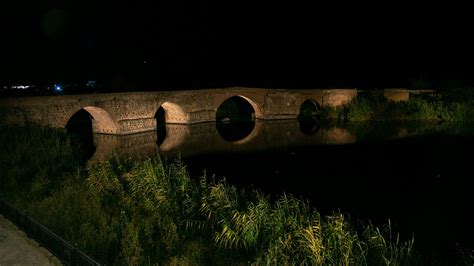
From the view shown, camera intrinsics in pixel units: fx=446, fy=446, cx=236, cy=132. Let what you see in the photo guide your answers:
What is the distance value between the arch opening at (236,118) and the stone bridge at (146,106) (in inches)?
29.1

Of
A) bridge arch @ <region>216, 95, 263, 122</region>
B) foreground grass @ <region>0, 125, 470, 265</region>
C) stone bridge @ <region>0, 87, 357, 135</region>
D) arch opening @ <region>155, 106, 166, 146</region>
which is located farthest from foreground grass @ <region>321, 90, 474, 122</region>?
foreground grass @ <region>0, 125, 470, 265</region>

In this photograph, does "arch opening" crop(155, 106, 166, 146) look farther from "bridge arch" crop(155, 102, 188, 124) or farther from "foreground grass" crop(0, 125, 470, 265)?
"foreground grass" crop(0, 125, 470, 265)

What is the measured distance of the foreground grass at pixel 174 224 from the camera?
948 cm

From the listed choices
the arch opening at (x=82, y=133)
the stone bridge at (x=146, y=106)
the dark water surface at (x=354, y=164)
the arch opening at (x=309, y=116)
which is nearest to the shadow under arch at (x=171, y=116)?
the stone bridge at (x=146, y=106)

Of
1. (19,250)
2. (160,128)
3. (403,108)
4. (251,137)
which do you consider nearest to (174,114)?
(160,128)

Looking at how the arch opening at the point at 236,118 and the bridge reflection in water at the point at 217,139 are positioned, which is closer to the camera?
the bridge reflection in water at the point at 217,139

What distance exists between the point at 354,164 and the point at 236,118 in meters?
18.5

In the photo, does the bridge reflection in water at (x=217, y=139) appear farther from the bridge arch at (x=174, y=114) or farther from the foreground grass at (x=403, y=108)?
the foreground grass at (x=403, y=108)

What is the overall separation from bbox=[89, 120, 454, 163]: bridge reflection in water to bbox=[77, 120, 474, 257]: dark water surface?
63 mm

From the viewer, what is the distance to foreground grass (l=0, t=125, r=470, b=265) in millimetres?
9475

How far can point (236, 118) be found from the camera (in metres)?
39.7

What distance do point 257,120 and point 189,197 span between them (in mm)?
25309

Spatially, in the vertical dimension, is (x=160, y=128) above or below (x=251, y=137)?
above

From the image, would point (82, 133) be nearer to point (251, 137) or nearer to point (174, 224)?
point (251, 137)
